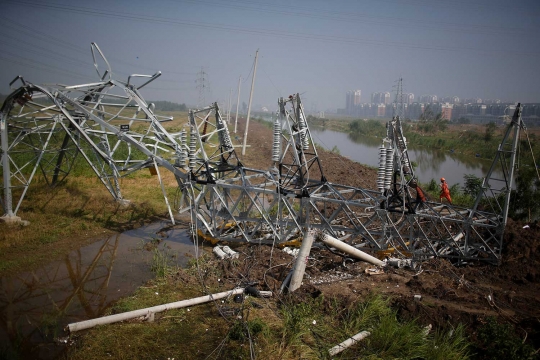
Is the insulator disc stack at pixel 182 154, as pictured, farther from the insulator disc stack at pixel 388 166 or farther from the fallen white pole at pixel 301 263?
the insulator disc stack at pixel 388 166

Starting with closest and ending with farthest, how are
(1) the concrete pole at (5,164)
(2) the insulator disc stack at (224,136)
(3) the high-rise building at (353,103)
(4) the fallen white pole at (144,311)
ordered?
(4) the fallen white pole at (144,311) → (2) the insulator disc stack at (224,136) → (1) the concrete pole at (5,164) → (3) the high-rise building at (353,103)

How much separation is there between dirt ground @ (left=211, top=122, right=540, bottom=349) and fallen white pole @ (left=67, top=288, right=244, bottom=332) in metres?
1.03

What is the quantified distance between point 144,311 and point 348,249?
4.81 metres

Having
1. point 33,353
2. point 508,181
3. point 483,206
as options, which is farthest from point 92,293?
point 483,206

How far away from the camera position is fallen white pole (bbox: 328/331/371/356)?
6.22m

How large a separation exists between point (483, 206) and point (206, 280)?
1201 cm

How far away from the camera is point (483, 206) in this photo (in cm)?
1503

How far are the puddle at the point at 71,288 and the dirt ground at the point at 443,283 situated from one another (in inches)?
116

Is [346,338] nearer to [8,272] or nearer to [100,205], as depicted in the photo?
[8,272]

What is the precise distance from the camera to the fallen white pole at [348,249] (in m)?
8.23

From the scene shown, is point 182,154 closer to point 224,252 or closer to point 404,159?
point 224,252

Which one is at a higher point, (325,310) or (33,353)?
(325,310)

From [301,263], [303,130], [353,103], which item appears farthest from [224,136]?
[353,103]

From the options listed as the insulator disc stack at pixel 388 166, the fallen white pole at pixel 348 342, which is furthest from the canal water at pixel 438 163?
the fallen white pole at pixel 348 342
